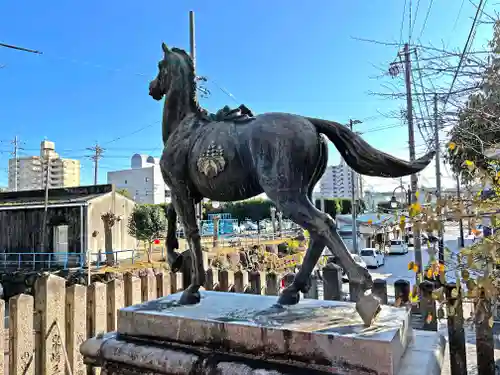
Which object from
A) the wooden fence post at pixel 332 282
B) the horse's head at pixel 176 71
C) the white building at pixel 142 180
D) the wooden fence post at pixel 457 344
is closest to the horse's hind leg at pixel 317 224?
the wooden fence post at pixel 457 344

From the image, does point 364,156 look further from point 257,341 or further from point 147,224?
point 147,224

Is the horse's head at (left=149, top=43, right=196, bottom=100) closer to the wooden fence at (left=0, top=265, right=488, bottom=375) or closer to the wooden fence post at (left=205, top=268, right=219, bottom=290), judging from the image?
the wooden fence at (left=0, top=265, right=488, bottom=375)

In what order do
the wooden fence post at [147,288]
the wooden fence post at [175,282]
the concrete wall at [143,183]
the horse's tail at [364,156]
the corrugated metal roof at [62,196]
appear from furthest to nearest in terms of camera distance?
the concrete wall at [143,183], the corrugated metal roof at [62,196], the wooden fence post at [175,282], the wooden fence post at [147,288], the horse's tail at [364,156]

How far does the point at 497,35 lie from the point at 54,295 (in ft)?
10.7

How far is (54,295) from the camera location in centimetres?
254

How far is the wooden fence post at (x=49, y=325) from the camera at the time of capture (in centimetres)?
249

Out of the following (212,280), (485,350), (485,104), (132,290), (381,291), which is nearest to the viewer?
(485,350)

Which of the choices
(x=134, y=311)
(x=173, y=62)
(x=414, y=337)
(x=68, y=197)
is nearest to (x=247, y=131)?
(x=173, y=62)

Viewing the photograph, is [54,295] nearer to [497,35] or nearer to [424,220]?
[424,220]

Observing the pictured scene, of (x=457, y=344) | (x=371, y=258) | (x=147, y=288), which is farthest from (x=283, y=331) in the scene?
(x=371, y=258)

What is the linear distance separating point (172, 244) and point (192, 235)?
305 mm

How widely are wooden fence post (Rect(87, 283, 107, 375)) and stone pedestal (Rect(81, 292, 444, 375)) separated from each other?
717 millimetres

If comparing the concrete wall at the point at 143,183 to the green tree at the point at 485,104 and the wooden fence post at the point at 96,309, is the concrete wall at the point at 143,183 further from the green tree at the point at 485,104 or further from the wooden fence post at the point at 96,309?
Answer: the green tree at the point at 485,104

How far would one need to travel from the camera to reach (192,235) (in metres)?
2.26
